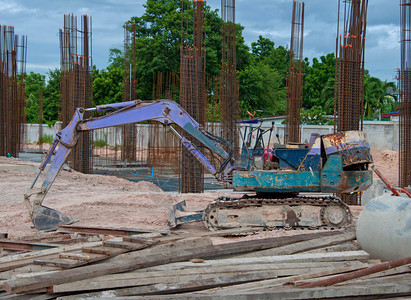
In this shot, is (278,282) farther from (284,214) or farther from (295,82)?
(295,82)

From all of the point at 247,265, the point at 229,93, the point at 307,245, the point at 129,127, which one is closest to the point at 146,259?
the point at 247,265

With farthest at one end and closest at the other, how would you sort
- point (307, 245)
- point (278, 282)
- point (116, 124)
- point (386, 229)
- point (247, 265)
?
point (116, 124) → point (307, 245) → point (386, 229) → point (247, 265) → point (278, 282)

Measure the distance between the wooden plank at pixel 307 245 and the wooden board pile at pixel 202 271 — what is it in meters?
0.01

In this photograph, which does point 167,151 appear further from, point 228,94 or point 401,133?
point 401,133

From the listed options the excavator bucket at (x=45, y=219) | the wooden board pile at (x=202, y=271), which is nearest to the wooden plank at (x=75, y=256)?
the wooden board pile at (x=202, y=271)

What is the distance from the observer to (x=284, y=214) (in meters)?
9.88

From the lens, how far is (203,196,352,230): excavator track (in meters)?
9.87

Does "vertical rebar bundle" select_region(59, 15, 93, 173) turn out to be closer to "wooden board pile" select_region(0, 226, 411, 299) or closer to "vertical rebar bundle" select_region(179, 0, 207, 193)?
"vertical rebar bundle" select_region(179, 0, 207, 193)

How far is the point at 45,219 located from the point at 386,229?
670 cm

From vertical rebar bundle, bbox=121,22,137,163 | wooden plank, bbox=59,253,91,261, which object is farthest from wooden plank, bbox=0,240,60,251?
vertical rebar bundle, bbox=121,22,137,163

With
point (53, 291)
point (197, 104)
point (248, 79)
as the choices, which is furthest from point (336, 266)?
point (248, 79)

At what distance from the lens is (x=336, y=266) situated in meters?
6.66

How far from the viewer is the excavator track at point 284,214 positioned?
9.87 m

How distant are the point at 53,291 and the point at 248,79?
37937 millimetres
